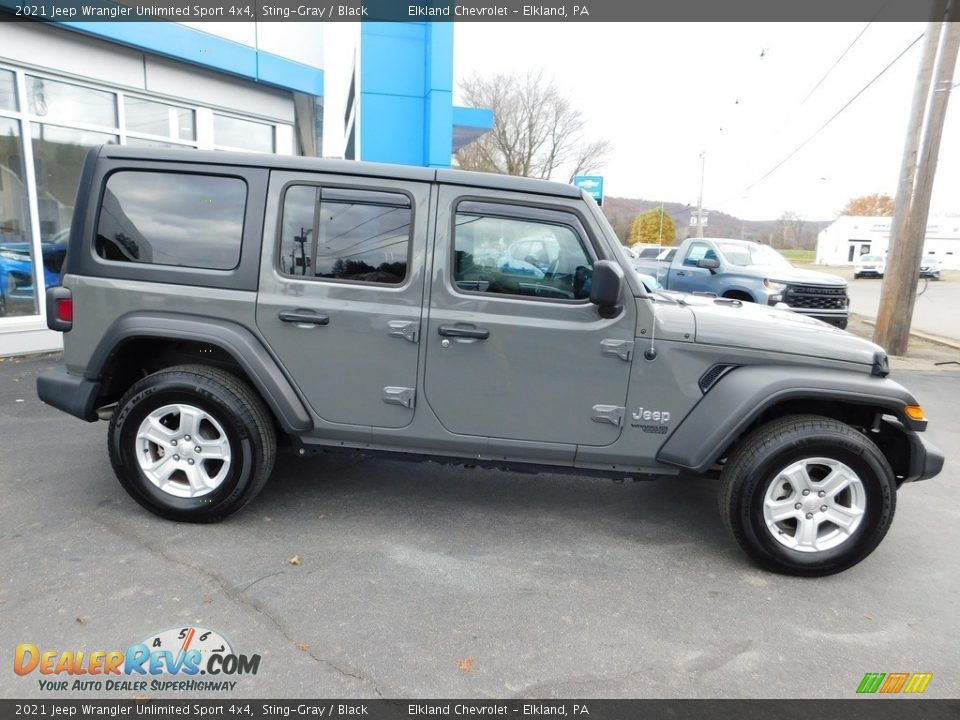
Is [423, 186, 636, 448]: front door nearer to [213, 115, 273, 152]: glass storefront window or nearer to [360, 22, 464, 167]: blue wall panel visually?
[360, 22, 464, 167]: blue wall panel

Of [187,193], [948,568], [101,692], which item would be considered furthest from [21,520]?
[948,568]

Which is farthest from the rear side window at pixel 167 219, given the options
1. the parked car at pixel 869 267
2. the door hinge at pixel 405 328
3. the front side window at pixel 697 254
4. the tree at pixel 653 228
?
the tree at pixel 653 228

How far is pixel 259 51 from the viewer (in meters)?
9.76

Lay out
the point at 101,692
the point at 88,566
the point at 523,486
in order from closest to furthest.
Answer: the point at 101,692, the point at 88,566, the point at 523,486

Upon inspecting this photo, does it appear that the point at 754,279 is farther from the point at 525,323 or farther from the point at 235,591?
the point at 235,591

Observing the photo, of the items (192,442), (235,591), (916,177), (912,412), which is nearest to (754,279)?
(916,177)

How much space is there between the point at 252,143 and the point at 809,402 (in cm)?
968

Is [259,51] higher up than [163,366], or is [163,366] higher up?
[259,51]

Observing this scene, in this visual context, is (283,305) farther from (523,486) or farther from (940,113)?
(940,113)

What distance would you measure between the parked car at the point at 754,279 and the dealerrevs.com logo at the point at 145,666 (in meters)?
9.31

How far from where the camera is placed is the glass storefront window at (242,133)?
9781 mm

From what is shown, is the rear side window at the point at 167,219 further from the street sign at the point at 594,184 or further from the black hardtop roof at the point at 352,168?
the street sign at the point at 594,184

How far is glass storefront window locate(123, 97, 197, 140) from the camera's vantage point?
8719 mm

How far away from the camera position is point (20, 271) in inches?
314
